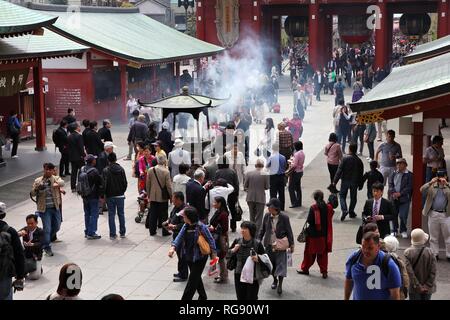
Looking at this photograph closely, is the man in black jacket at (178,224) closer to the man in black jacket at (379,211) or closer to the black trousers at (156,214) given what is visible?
the black trousers at (156,214)

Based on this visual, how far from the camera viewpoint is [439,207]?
1270 cm

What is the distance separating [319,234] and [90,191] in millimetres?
4257

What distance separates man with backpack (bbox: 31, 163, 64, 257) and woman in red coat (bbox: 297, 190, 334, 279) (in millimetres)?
4185

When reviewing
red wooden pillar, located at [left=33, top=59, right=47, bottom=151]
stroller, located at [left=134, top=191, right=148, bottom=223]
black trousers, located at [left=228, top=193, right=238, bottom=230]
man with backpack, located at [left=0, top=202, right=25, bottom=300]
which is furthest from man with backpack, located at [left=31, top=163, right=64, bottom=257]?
red wooden pillar, located at [left=33, top=59, right=47, bottom=151]

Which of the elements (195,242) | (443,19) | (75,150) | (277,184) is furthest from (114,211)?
(443,19)

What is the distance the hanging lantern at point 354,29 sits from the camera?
49.8 metres

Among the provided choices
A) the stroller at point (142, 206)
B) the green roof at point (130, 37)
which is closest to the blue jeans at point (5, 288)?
the stroller at point (142, 206)

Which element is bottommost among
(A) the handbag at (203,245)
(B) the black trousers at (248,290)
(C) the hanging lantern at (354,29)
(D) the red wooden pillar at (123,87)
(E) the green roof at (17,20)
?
(B) the black trousers at (248,290)

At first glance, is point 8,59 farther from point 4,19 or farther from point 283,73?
point 283,73

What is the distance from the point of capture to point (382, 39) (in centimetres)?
4475

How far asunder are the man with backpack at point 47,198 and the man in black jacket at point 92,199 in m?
0.69

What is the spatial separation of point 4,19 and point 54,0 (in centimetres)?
4192
